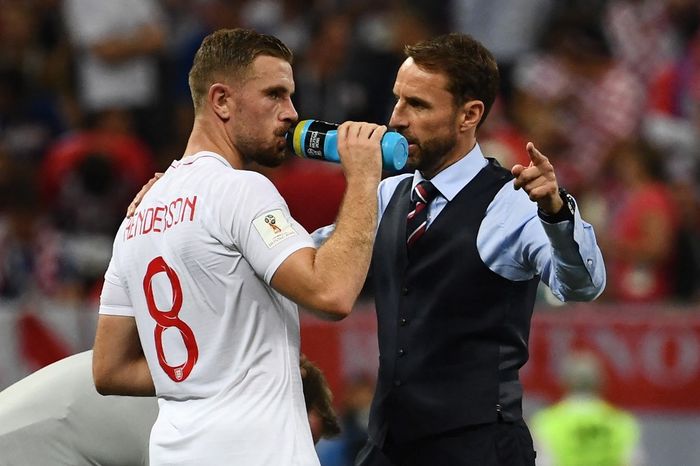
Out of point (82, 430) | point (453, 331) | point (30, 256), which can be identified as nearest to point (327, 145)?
point (453, 331)

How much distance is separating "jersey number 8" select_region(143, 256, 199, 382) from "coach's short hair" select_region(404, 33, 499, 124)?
104 cm

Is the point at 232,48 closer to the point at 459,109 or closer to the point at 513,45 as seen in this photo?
the point at 459,109

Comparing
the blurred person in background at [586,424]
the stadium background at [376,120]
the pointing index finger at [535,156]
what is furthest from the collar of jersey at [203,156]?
the blurred person in background at [586,424]

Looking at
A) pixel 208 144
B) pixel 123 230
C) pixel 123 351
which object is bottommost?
pixel 123 351

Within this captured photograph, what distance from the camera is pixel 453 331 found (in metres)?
4.09

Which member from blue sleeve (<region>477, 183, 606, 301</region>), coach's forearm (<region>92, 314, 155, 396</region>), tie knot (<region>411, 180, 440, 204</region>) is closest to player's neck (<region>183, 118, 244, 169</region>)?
coach's forearm (<region>92, 314, 155, 396</region>)

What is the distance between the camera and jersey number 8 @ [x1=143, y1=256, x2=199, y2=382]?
3.72 metres

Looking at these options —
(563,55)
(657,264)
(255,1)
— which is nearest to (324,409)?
(657,264)

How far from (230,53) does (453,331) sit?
3.18 feet

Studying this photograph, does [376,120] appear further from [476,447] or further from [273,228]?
[273,228]

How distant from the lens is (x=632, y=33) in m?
9.96

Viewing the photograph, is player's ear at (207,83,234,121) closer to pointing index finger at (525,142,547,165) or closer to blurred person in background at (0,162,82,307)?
pointing index finger at (525,142,547,165)

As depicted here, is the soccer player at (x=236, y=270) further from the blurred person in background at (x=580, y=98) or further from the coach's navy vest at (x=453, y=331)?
the blurred person in background at (x=580, y=98)

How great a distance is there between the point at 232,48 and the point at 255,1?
274 inches
